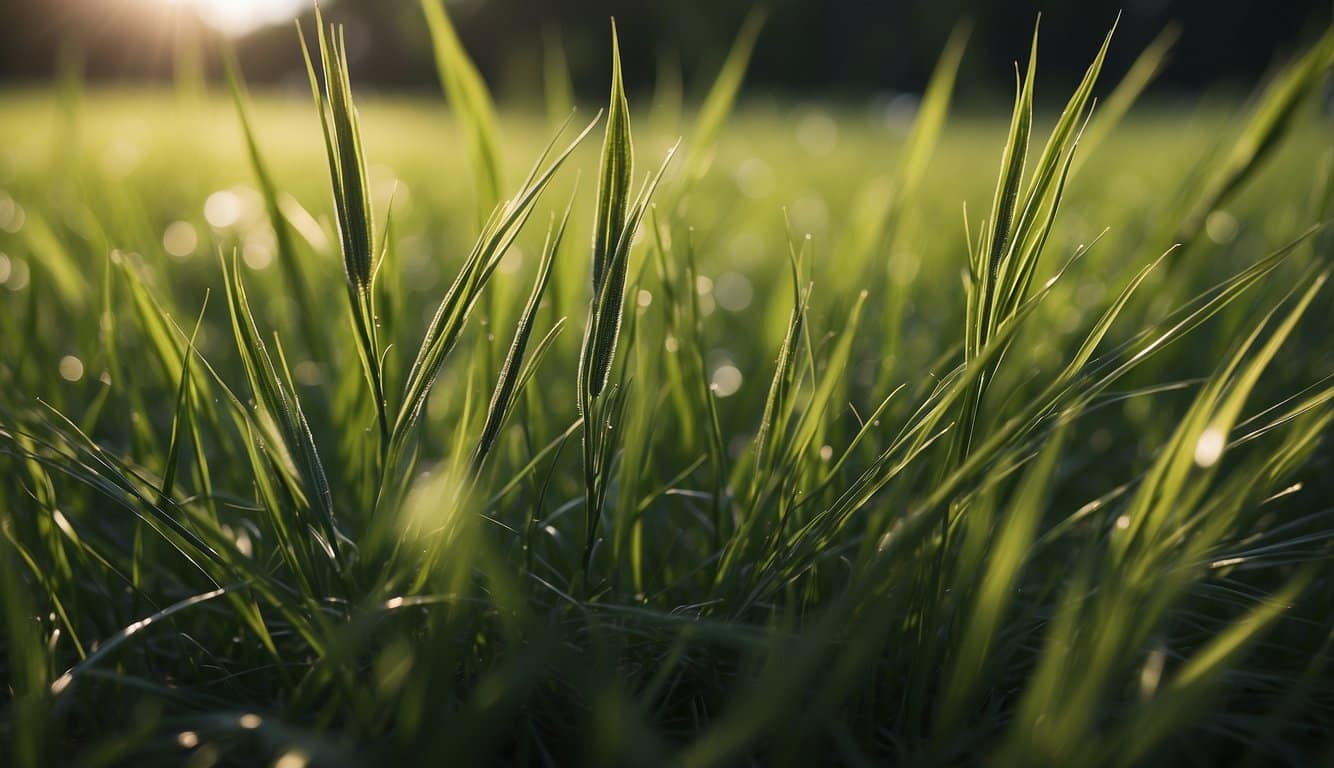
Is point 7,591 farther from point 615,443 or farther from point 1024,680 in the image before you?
point 1024,680

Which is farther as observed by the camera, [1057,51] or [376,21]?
[376,21]

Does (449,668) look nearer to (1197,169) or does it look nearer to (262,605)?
(262,605)

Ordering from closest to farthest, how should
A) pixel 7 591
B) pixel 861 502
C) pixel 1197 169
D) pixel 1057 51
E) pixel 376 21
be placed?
pixel 7 591, pixel 861 502, pixel 1197 169, pixel 1057 51, pixel 376 21

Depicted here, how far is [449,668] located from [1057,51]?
21252 mm

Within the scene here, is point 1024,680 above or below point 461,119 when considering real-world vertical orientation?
below

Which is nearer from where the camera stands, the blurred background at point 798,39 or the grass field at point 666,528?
the grass field at point 666,528

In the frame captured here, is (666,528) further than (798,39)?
No

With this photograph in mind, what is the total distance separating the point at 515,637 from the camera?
1.37 feet

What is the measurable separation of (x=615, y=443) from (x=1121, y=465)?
1.86 feet

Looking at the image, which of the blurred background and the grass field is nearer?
the grass field

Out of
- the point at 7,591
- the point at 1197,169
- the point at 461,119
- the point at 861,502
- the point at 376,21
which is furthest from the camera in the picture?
the point at 376,21

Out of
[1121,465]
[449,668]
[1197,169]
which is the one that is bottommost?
[1121,465]

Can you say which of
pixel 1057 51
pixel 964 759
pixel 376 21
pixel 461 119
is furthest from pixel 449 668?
pixel 376 21

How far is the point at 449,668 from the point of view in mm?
391
